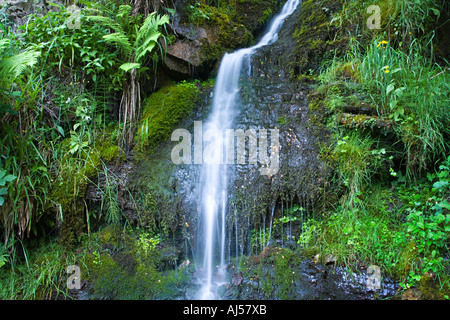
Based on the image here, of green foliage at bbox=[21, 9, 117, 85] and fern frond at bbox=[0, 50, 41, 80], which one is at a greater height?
green foliage at bbox=[21, 9, 117, 85]

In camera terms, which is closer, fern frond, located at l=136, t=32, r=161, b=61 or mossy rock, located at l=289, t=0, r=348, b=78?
fern frond, located at l=136, t=32, r=161, b=61

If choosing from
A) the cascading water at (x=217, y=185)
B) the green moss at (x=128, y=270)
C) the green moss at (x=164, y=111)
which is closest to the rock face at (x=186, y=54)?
the green moss at (x=164, y=111)

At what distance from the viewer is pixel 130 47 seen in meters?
3.57

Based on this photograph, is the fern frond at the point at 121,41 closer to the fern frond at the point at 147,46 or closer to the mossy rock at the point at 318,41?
→ the fern frond at the point at 147,46

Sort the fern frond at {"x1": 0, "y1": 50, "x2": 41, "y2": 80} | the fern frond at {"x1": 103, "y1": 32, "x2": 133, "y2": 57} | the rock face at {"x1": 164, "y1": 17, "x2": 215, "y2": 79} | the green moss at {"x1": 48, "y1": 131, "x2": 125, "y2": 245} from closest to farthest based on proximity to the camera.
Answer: the fern frond at {"x1": 0, "y1": 50, "x2": 41, "y2": 80} → the green moss at {"x1": 48, "y1": 131, "x2": 125, "y2": 245} → the fern frond at {"x1": 103, "y1": 32, "x2": 133, "y2": 57} → the rock face at {"x1": 164, "y1": 17, "x2": 215, "y2": 79}

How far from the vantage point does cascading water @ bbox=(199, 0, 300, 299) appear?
3.02m

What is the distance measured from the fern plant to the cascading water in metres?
1.03

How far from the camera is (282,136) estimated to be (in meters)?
3.45

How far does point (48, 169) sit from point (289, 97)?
3247 millimetres

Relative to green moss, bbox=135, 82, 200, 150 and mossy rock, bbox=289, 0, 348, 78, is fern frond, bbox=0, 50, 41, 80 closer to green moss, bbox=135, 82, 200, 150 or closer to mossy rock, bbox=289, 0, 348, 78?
green moss, bbox=135, 82, 200, 150

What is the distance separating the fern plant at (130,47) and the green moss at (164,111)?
6.2 inches

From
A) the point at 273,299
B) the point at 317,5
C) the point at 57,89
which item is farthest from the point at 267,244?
the point at 317,5

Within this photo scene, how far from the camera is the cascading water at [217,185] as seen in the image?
302 centimetres
